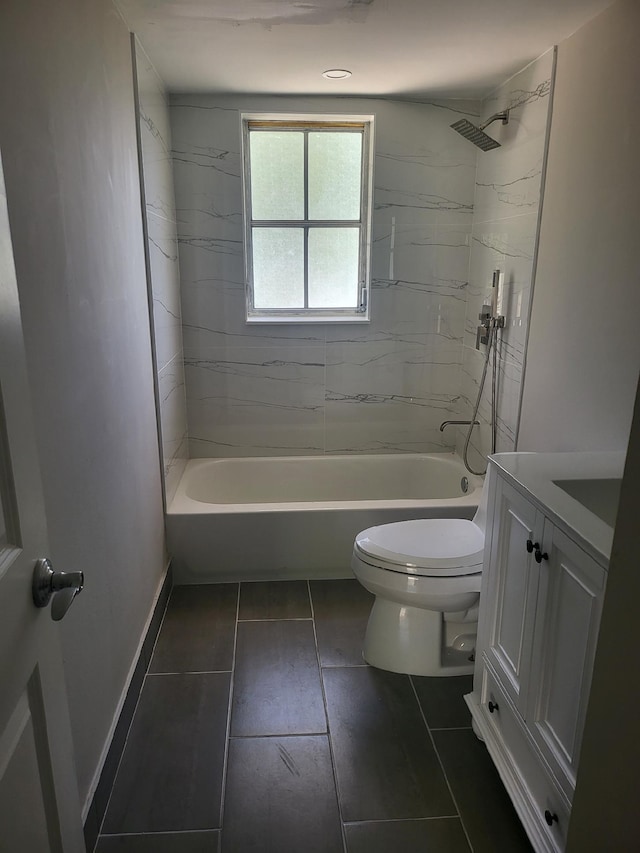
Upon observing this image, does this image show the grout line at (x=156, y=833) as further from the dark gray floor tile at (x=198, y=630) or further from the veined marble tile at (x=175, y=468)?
the veined marble tile at (x=175, y=468)

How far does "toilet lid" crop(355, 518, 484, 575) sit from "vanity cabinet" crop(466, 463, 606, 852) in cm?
19

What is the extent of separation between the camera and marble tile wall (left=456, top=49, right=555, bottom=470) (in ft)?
7.87

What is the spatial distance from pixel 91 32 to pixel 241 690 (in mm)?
2120

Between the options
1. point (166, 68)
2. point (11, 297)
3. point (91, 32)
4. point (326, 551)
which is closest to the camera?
point (11, 297)

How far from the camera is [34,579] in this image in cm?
89

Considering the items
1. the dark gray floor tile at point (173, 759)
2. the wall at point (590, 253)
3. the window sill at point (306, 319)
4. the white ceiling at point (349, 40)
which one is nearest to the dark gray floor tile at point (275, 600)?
the dark gray floor tile at point (173, 759)

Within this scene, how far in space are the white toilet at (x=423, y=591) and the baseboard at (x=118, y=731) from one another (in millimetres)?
818

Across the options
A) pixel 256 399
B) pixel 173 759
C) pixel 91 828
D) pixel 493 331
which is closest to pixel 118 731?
pixel 173 759

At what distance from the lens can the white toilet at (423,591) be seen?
2.01 m

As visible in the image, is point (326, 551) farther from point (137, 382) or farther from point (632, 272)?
point (632, 272)

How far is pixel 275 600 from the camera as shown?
267cm

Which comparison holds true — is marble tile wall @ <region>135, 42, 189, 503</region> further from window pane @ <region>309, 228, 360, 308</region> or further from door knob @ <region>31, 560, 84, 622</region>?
door knob @ <region>31, 560, 84, 622</region>

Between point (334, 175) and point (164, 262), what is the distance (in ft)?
3.52

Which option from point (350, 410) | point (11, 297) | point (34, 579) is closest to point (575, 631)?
point (34, 579)
